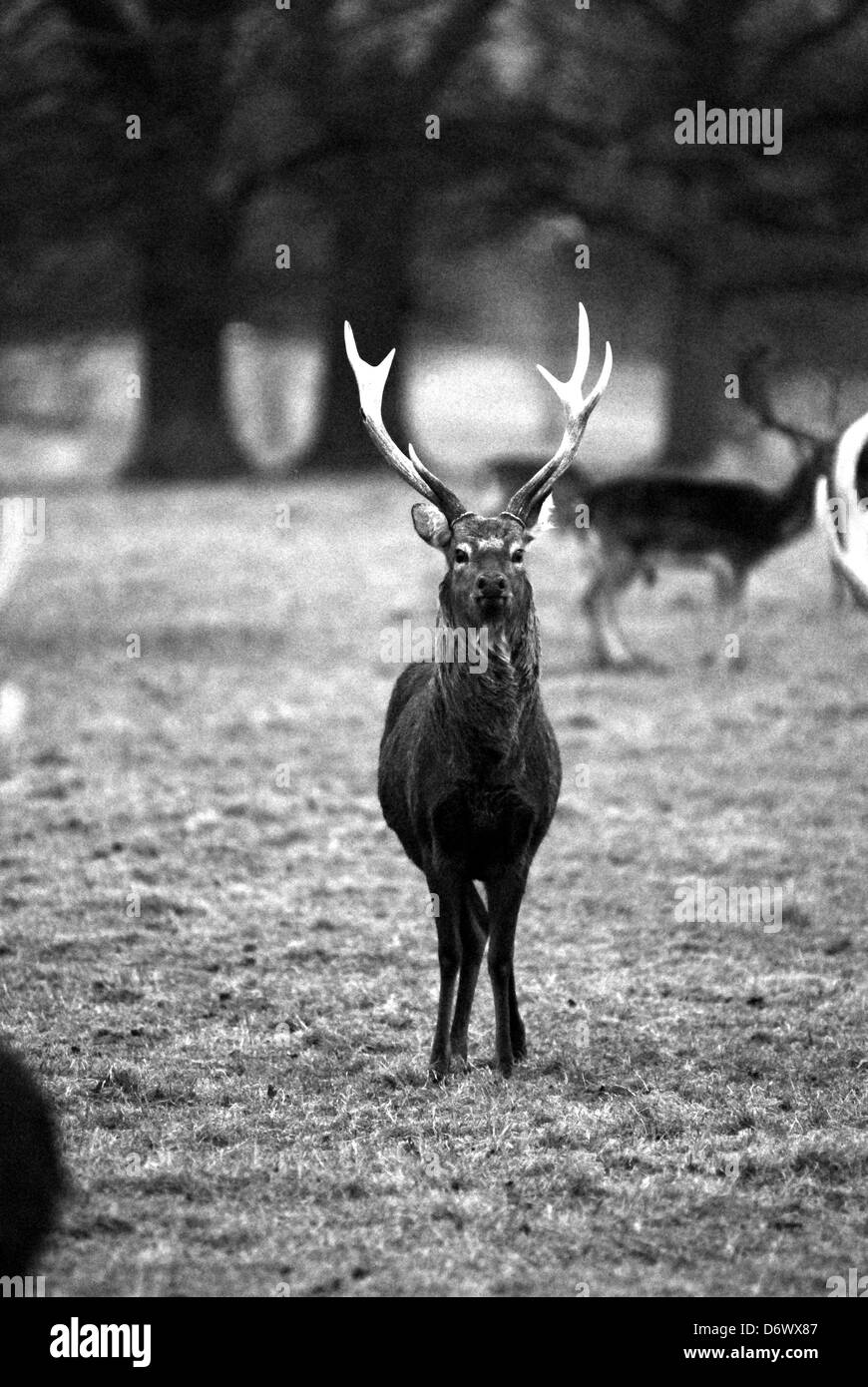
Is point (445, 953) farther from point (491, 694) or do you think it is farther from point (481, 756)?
point (491, 694)

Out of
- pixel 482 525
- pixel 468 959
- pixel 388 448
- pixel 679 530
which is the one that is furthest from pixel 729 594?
pixel 482 525

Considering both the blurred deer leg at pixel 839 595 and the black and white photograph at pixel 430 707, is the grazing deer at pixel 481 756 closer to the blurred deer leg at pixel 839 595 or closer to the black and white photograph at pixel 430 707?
the black and white photograph at pixel 430 707

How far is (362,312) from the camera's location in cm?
2709

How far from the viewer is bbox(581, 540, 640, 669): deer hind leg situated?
47.9 ft

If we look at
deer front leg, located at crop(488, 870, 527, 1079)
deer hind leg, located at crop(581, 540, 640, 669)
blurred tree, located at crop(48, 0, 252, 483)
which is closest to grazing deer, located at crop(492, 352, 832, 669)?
deer hind leg, located at crop(581, 540, 640, 669)

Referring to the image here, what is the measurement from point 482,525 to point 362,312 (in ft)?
69.4

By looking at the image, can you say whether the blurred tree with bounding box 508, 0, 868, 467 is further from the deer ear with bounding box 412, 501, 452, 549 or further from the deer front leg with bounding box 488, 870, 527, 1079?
the deer front leg with bounding box 488, 870, 527, 1079

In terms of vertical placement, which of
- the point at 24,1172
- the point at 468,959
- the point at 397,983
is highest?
the point at 468,959

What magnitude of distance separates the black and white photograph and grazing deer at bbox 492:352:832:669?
0.12 feet

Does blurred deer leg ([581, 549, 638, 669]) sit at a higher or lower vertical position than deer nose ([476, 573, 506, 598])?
lower

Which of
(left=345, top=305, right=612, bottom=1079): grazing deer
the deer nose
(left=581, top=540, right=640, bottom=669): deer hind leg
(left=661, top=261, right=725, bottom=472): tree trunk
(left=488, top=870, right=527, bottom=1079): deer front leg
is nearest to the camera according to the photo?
the deer nose

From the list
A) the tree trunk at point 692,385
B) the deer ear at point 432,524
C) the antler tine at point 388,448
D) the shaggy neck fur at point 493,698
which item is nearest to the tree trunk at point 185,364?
the tree trunk at point 692,385

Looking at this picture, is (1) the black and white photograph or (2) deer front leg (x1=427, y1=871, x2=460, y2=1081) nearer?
(1) the black and white photograph
